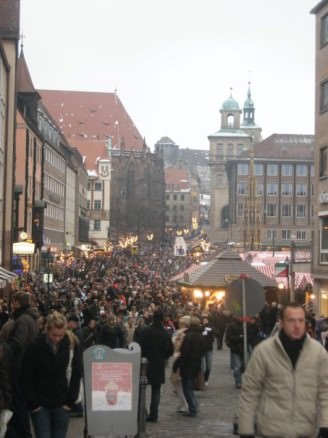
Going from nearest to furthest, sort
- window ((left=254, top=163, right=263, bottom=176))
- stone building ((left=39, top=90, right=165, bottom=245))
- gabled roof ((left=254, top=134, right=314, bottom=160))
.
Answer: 1. gabled roof ((left=254, top=134, right=314, bottom=160))
2. window ((left=254, top=163, right=263, bottom=176))
3. stone building ((left=39, top=90, right=165, bottom=245))

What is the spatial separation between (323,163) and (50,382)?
102ft

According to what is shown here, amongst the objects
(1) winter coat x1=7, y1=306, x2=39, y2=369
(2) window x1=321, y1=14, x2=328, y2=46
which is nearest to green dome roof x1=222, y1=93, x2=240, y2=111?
(2) window x1=321, y1=14, x2=328, y2=46

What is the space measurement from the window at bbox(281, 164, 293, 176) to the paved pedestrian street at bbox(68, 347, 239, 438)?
109 m

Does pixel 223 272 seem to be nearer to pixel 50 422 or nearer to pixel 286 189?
pixel 50 422

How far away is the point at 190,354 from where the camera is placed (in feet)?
46.3

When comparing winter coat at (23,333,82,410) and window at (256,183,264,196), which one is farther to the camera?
window at (256,183,264,196)

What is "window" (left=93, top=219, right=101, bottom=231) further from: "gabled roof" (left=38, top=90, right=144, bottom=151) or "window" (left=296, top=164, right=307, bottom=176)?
"window" (left=296, top=164, right=307, bottom=176)

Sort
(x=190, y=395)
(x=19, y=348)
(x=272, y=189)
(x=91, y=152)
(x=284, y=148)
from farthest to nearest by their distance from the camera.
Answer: (x=91, y=152), (x=272, y=189), (x=284, y=148), (x=190, y=395), (x=19, y=348)

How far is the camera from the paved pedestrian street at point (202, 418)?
40.1 feet

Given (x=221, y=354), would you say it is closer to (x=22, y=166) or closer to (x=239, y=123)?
(x=22, y=166)

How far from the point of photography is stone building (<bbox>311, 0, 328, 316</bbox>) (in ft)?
126

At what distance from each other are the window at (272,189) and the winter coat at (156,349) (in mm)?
114969

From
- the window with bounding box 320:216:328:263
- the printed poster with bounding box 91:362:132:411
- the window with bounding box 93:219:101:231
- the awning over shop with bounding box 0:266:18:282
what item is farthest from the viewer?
the window with bounding box 93:219:101:231

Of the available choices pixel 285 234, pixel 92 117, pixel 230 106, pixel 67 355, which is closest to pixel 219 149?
pixel 230 106
